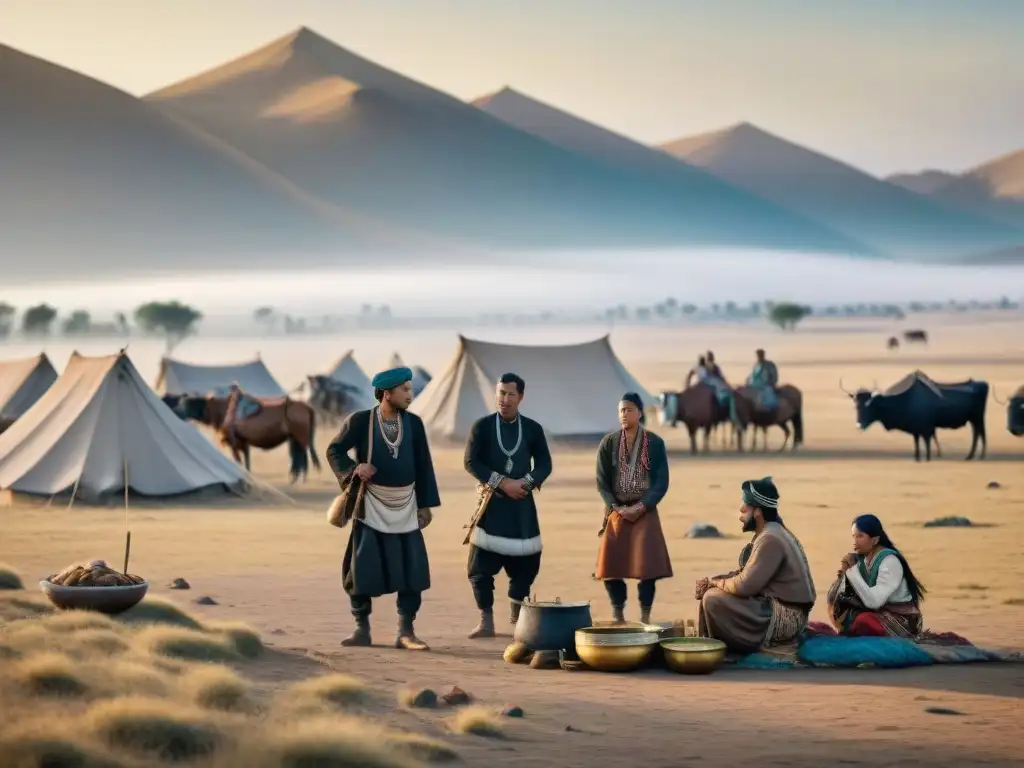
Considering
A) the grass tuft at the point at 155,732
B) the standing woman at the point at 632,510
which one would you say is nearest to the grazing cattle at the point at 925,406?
the standing woman at the point at 632,510

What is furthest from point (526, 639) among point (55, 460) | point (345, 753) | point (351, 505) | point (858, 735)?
point (55, 460)

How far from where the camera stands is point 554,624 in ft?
33.2

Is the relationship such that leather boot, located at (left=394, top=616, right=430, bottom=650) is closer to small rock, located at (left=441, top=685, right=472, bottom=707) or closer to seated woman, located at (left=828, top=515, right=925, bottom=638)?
small rock, located at (left=441, top=685, right=472, bottom=707)

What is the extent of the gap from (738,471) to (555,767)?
785 inches

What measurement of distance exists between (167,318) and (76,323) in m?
14.6

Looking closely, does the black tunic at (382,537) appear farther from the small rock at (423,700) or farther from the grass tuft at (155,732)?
the grass tuft at (155,732)

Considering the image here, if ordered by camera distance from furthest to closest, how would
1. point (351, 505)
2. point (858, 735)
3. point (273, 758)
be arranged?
point (351, 505)
point (858, 735)
point (273, 758)

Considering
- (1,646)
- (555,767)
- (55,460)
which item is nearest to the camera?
(555,767)

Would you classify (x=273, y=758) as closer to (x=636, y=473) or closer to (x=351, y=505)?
(x=351, y=505)

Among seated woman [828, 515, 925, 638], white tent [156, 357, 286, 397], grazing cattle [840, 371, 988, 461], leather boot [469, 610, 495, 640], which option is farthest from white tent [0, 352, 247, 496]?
white tent [156, 357, 286, 397]

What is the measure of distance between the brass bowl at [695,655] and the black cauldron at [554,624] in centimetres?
57

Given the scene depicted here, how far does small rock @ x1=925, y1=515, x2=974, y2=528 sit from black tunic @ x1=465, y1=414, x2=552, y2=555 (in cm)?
849

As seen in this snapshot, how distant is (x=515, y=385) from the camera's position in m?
11.0

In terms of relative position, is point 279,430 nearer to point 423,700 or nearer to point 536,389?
point 536,389
